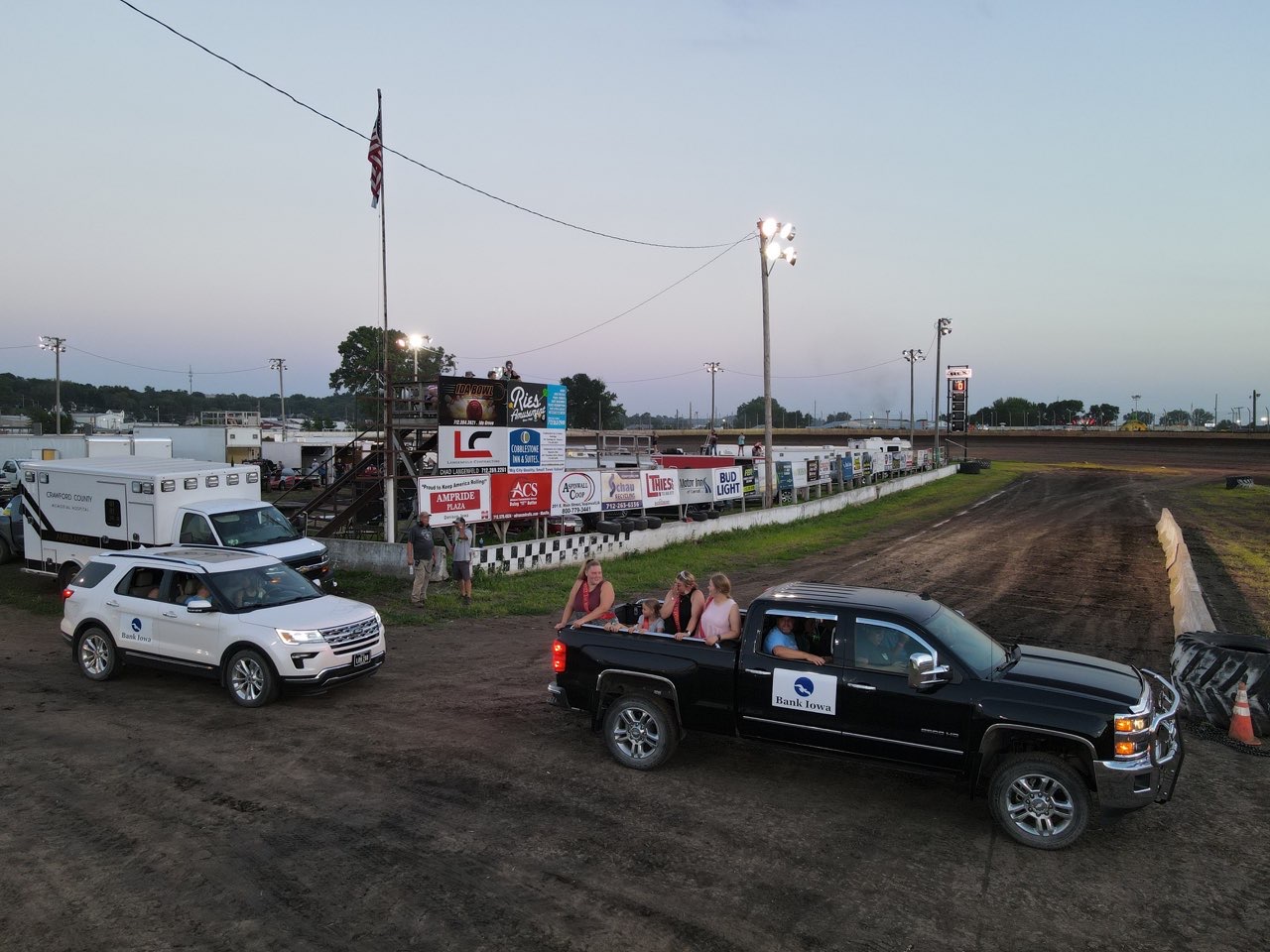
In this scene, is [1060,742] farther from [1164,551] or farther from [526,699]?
[1164,551]

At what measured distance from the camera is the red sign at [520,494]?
61.2ft

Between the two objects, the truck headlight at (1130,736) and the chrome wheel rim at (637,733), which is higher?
the truck headlight at (1130,736)

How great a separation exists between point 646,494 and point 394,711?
49.4 ft

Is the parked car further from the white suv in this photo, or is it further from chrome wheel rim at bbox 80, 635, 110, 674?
the white suv

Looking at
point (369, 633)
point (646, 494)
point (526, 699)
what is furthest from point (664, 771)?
point (646, 494)

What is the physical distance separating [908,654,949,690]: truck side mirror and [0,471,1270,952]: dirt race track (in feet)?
3.85

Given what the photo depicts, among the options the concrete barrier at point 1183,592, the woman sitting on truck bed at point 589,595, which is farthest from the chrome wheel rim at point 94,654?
the concrete barrier at point 1183,592

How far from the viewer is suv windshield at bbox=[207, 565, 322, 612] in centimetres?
990

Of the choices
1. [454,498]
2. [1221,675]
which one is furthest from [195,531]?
[1221,675]

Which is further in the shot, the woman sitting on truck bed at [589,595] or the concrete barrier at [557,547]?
the concrete barrier at [557,547]

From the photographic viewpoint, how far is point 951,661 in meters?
6.56

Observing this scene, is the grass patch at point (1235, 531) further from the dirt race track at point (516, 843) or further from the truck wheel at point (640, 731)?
the truck wheel at point (640, 731)

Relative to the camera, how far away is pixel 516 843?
609 cm

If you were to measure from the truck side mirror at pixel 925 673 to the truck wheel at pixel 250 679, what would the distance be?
706cm
